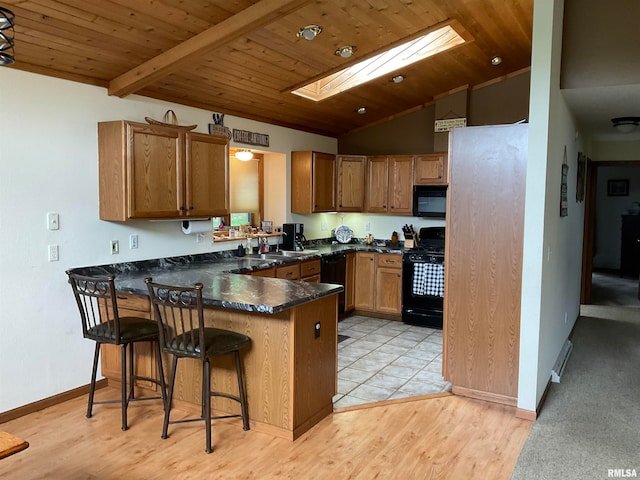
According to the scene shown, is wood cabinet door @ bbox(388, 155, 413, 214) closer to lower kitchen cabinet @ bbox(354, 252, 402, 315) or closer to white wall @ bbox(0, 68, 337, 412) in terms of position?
lower kitchen cabinet @ bbox(354, 252, 402, 315)

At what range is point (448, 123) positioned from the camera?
603cm

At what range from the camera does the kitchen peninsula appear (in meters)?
2.95

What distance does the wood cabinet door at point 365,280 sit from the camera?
6.14 meters

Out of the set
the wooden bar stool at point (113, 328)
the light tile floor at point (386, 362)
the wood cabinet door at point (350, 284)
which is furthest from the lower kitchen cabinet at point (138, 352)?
the wood cabinet door at point (350, 284)

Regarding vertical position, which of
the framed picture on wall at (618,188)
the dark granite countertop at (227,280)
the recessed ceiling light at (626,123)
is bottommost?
the dark granite countertop at (227,280)

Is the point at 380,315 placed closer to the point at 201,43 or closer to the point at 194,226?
the point at 194,226

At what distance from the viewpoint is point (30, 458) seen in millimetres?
2768

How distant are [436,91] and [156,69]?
3.63m

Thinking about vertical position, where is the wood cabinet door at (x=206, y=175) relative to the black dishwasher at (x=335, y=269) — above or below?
above

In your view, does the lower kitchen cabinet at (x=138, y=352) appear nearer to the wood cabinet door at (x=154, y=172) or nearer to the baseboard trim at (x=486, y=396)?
the wood cabinet door at (x=154, y=172)

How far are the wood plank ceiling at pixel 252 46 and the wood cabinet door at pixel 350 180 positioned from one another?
2.51ft

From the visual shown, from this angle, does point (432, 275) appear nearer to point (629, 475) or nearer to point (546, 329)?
point (546, 329)

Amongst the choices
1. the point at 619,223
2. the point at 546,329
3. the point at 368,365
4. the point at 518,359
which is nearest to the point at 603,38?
the point at 546,329

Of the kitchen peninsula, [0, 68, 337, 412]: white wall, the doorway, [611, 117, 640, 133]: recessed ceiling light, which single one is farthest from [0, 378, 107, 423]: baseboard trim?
the doorway
